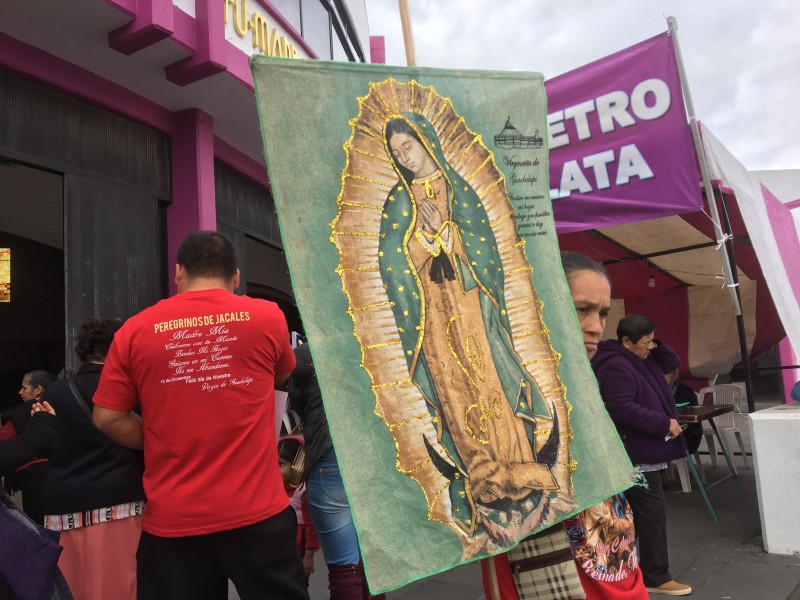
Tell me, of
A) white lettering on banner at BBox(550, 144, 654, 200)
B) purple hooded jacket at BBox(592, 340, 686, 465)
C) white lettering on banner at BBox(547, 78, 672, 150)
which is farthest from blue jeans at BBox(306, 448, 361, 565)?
white lettering on banner at BBox(550, 144, 654, 200)

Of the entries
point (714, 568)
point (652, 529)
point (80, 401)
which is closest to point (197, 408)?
point (80, 401)

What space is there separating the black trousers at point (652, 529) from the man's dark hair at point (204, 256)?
2807 mm

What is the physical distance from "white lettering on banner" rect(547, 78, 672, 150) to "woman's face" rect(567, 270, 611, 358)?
103 inches

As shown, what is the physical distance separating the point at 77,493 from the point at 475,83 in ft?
7.25

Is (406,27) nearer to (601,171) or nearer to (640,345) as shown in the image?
(640,345)

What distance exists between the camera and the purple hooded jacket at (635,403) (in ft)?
11.9

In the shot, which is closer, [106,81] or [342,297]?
[342,297]

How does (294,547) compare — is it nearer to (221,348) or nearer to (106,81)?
(221,348)

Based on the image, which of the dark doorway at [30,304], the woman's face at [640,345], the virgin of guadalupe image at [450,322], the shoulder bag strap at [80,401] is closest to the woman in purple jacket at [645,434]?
the woman's face at [640,345]

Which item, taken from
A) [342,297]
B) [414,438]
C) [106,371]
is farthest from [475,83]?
[106,371]

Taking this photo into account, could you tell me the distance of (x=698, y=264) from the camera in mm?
7156

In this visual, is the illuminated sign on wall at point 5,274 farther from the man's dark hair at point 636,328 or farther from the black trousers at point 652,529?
the black trousers at point 652,529

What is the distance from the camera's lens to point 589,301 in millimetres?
2029

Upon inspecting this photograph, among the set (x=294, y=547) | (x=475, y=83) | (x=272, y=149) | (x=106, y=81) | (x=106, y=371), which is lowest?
(x=294, y=547)
